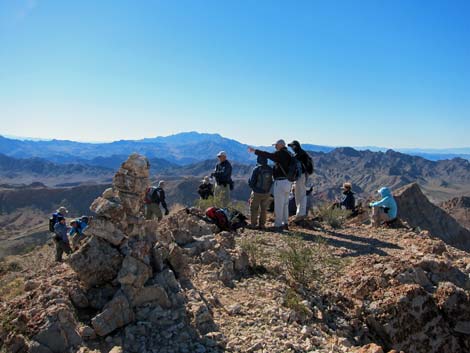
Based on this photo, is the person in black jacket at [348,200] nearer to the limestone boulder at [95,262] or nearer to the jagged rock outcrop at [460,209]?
the limestone boulder at [95,262]

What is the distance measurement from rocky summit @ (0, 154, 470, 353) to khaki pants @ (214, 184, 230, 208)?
→ 3260 millimetres

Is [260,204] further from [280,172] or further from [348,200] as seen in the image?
[348,200]

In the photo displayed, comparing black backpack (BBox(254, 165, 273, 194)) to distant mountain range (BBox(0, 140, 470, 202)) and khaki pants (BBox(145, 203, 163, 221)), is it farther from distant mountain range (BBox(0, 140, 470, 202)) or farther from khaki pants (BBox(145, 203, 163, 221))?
distant mountain range (BBox(0, 140, 470, 202))

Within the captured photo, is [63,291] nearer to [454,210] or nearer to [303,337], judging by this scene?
[303,337]

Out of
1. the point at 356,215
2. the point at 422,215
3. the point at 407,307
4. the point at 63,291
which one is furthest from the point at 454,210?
the point at 63,291

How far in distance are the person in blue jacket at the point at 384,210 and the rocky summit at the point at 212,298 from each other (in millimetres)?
3349

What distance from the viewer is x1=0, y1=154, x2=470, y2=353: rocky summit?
165 inches

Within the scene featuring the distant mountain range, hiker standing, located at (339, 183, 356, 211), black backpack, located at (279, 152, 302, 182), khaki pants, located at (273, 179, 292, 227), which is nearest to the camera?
black backpack, located at (279, 152, 302, 182)

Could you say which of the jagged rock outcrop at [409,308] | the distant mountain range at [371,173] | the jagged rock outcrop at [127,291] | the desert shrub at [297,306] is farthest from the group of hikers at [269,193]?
the distant mountain range at [371,173]

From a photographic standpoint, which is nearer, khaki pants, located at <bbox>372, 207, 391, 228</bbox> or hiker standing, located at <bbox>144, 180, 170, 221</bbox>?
khaki pants, located at <bbox>372, 207, 391, 228</bbox>

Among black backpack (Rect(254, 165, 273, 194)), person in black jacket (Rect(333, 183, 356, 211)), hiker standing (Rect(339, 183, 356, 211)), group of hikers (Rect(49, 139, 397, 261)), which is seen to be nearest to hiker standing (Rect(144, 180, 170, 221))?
group of hikers (Rect(49, 139, 397, 261))

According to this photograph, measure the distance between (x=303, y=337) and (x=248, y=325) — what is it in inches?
26.0

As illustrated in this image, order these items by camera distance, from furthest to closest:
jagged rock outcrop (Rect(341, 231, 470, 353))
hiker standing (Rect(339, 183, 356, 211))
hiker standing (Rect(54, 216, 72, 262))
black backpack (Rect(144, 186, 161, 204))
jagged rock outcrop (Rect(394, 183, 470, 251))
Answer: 1. jagged rock outcrop (Rect(394, 183, 470, 251))
2. hiker standing (Rect(339, 183, 356, 211))
3. black backpack (Rect(144, 186, 161, 204))
4. hiker standing (Rect(54, 216, 72, 262))
5. jagged rock outcrop (Rect(341, 231, 470, 353))

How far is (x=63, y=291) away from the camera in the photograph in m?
4.57
